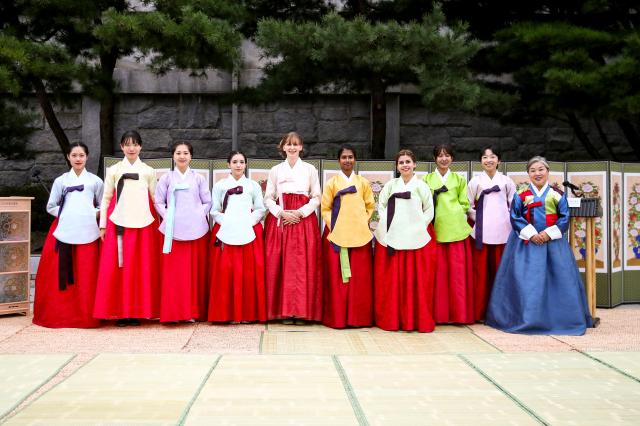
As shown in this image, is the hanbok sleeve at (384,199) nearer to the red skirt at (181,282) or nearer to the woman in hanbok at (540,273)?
the woman in hanbok at (540,273)

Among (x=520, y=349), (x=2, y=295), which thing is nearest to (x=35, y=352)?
(x=2, y=295)

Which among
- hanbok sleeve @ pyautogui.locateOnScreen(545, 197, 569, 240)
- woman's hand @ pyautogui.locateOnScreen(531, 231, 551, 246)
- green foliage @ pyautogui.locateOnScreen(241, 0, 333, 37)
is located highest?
green foliage @ pyautogui.locateOnScreen(241, 0, 333, 37)

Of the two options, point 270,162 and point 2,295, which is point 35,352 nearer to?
point 2,295

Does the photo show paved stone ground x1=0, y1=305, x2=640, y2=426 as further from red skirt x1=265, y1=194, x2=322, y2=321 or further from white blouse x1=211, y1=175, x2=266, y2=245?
white blouse x1=211, y1=175, x2=266, y2=245

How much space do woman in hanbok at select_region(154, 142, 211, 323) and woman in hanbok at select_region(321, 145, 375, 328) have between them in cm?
104

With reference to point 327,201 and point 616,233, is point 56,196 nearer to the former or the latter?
point 327,201

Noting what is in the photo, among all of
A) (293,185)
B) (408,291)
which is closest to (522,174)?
(408,291)

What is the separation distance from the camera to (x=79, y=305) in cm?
562

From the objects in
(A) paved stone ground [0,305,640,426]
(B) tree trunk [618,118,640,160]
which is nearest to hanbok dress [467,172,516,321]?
(A) paved stone ground [0,305,640,426]

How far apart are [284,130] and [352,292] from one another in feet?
13.0

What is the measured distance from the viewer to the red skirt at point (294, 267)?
5.66 metres

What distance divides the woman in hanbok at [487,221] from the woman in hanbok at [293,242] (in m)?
1.35

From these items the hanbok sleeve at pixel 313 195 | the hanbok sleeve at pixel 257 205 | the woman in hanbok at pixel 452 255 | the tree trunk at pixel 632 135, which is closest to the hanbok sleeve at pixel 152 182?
the hanbok sleeve at pixel 257 205

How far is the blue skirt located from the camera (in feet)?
17.8
